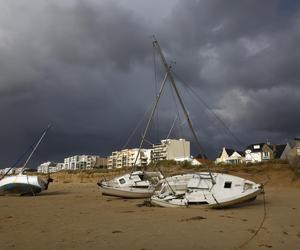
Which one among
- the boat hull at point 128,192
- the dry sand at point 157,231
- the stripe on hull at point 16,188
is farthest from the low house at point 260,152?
the dry sand at point 157,231

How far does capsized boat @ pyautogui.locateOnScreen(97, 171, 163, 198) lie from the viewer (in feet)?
108

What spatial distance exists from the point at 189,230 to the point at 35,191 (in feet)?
87.4

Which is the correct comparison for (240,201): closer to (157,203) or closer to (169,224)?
(157,203)

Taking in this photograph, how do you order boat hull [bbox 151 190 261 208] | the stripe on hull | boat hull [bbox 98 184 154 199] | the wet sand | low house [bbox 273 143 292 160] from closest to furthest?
1. the wet sand
2. boat hull [bbox 151 190 261 208]
3. boat hull [bbox 98 184 154 199]
4. the stripe on hull
5. low house [bbox 273 143 292 160]

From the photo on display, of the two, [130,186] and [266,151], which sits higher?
[266,151]

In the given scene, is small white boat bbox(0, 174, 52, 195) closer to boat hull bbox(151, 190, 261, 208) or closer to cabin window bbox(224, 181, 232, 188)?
boat hull bbox(151, 190, 261, 208)

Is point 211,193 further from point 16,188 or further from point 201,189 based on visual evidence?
point 16,188

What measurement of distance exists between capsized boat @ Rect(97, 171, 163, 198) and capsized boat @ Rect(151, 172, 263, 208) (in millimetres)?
6424

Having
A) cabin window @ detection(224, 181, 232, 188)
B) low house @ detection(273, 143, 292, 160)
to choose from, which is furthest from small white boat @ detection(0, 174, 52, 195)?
low house @ detection(273, 143, 292, 160)

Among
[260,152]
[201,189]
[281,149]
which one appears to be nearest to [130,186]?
[201,189]

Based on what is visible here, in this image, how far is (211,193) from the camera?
24.0 metres

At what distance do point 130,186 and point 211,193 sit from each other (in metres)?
11.0

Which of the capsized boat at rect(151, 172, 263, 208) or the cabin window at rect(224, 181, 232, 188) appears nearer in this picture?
the capsized boat at rect(151, 172, 263, 208)

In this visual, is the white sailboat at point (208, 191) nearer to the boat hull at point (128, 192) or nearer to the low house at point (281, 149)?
the boat hull at point (128, 192)
